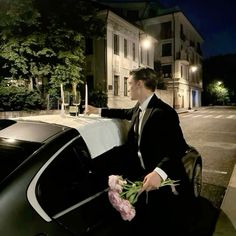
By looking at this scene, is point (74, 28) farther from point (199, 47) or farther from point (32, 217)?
point (199, 47)

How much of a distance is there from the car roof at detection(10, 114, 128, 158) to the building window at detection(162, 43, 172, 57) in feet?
146

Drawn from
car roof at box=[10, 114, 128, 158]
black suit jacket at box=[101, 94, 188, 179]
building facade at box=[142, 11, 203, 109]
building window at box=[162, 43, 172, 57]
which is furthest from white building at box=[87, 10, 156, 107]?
black suit jacket at box=[101, 94, 188, 179]

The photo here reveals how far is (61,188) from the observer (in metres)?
2.19

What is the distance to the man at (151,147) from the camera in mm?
2725

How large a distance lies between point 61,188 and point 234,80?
7517cm

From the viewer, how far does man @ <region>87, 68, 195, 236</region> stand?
2.72 m

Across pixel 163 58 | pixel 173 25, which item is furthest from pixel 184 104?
pixel 173 25

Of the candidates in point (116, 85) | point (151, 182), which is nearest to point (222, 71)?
point (116, 85)

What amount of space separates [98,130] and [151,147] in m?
0.52

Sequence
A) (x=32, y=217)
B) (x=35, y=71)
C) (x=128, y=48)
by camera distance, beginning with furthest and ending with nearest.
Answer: (x=128, y=48)
(x=35, y=71)
(x=32, y=217)

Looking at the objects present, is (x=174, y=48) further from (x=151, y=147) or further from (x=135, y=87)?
(x=151, y=147)

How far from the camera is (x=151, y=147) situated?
279 cm

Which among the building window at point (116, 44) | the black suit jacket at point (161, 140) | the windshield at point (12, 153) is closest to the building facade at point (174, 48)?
the building window at point (116, 44)

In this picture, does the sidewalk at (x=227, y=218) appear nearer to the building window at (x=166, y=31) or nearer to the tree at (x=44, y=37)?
the tree at (x=44, y=37)
